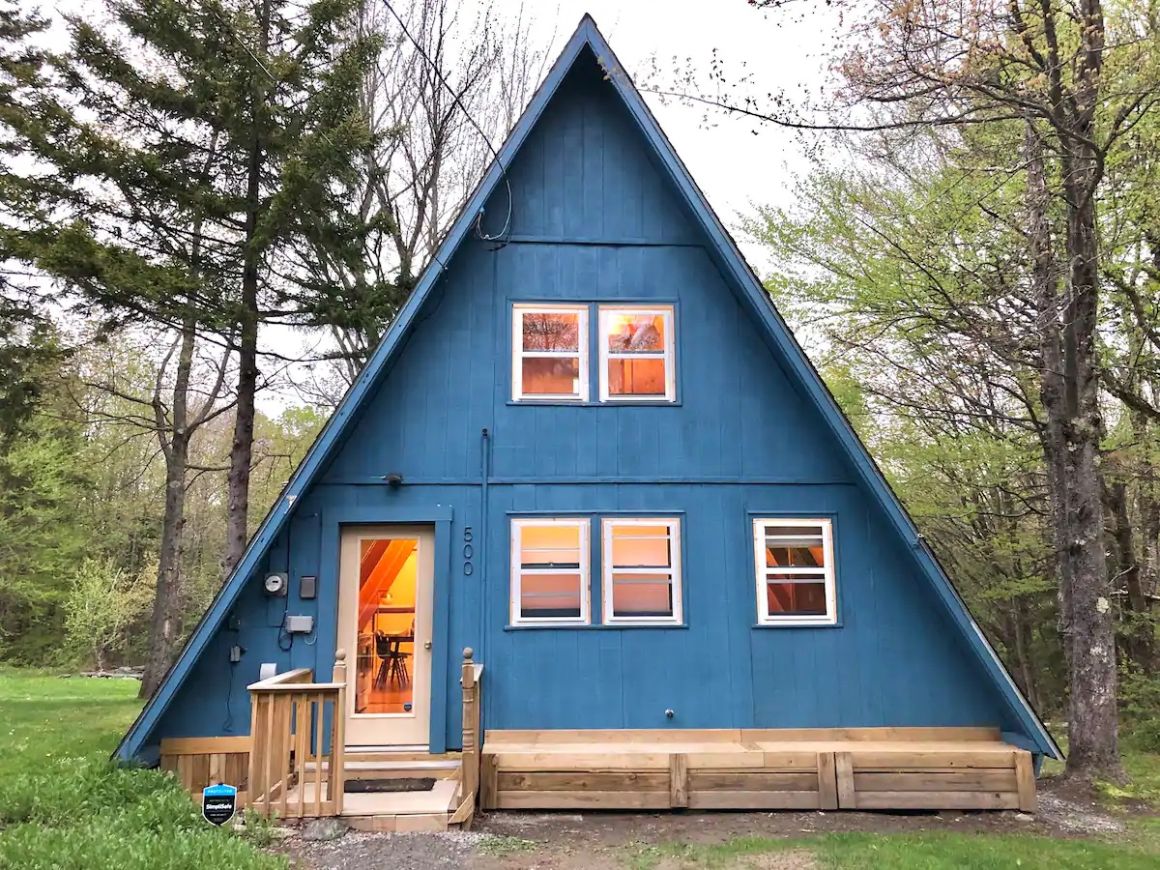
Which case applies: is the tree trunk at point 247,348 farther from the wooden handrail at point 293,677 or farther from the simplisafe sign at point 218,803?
the simplisafe sign at point 218,803

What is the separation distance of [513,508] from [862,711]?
153 inches

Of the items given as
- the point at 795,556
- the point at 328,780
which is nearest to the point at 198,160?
the point at 328,780

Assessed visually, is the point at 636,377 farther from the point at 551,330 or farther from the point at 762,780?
the point at 762,780

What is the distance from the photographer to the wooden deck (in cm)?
642

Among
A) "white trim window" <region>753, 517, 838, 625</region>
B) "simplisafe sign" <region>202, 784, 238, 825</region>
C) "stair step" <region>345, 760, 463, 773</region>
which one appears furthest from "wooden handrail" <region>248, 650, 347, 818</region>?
"white trim window" <region>753, 517, 838, 625</region>

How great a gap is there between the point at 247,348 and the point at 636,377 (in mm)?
6367

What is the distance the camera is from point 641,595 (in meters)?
7.50

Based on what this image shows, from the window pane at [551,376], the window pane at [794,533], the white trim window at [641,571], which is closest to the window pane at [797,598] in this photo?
the window pane at [794,533]

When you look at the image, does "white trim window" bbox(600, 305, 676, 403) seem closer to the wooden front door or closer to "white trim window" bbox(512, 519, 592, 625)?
"white trim window" bbox(512, 519, 592, 625)

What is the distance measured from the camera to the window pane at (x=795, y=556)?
7.55 metres

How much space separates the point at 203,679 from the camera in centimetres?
689

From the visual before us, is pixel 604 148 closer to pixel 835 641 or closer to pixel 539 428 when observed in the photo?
pixel 539 428

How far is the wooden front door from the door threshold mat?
495mm

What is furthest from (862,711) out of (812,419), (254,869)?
(254,869)
